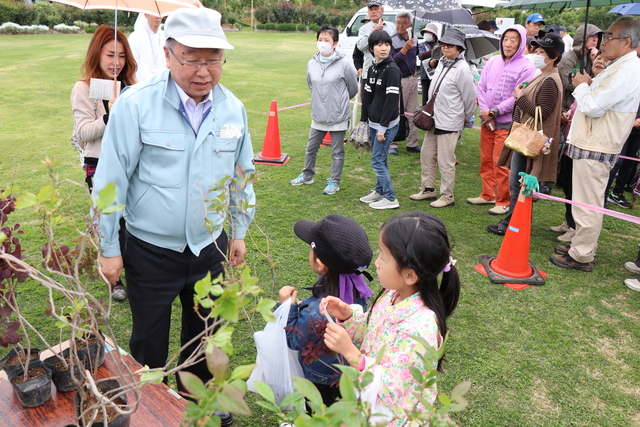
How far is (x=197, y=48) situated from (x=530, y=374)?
2715 mm

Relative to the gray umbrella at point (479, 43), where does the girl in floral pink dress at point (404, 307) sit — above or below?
below

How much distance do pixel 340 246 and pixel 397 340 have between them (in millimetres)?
492

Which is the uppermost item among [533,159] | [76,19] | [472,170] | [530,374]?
[76,19]

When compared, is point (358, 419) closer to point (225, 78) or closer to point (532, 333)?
point (532, 333)

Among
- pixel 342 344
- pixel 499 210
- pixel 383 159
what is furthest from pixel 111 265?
pixel 499 210

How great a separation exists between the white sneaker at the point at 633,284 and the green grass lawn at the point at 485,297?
0.07m

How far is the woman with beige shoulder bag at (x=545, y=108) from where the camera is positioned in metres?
4.63

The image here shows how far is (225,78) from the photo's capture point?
47.0 feet

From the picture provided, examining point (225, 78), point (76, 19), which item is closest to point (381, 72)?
point (225, 78)

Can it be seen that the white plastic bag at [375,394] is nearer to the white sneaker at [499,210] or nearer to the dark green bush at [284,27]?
the white sneaker at [499,210]

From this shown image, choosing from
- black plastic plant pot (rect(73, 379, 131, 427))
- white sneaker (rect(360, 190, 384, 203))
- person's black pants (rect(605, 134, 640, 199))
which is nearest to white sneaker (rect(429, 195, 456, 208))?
white sneaker (rect(360, 190, 384, 203))

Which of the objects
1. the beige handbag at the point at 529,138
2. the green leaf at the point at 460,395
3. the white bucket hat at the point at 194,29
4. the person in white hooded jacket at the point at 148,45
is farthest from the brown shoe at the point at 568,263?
the person in white hooded jacket at the point at 148,45

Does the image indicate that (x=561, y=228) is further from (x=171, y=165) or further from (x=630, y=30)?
(x=171, y=165)

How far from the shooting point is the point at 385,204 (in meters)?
5.66
